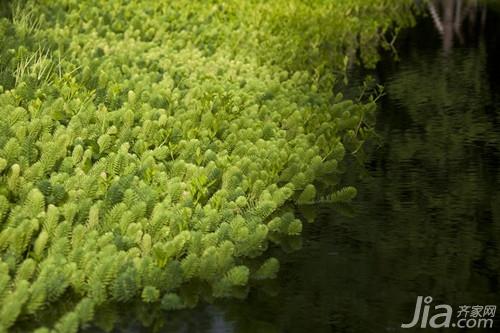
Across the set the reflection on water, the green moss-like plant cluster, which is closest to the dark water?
the reflection on water

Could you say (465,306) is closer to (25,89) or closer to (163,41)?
(25,89)

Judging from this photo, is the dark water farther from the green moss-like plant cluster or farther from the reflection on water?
the green moss-like plant cluster

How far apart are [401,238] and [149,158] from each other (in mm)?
2495

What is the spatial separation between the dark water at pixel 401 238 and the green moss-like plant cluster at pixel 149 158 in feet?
0.93

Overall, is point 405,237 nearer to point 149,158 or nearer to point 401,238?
point 401,238

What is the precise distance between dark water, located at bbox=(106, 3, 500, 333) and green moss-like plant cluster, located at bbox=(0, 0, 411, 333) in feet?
0.93

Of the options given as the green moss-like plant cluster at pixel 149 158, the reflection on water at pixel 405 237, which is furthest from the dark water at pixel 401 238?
the green moss-like plant cluster at pixel 149 158

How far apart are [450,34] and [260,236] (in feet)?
40.5

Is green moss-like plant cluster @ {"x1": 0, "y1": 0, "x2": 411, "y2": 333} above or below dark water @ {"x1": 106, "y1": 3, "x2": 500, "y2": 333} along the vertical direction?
above

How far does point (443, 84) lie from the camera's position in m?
13.3

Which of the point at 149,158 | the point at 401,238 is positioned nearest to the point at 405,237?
the point at 401,238

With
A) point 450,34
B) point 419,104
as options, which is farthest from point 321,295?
point 450,34

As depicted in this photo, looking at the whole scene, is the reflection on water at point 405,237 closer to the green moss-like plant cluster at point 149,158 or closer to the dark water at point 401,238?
the dark water at point 401,238

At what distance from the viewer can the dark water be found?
6246 mm
